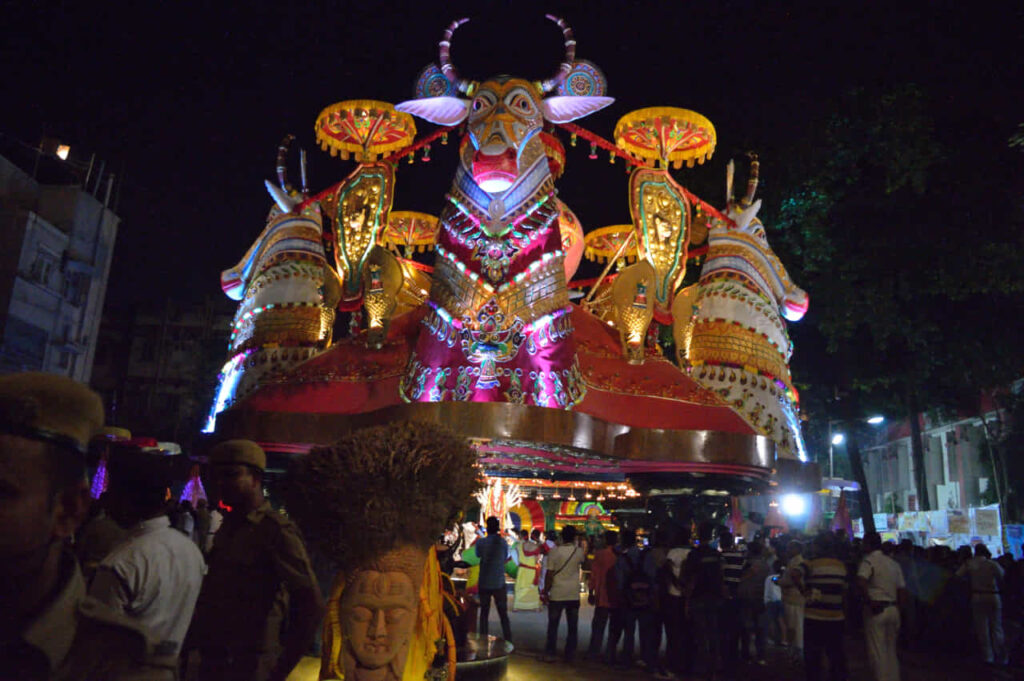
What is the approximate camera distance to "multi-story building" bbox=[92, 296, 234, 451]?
40812 millimetres

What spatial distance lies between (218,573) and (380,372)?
421 centimetres

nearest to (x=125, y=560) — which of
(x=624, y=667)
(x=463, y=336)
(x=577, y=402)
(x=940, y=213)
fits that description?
(x=463, y=336)

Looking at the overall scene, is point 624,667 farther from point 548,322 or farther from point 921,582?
point 921,582

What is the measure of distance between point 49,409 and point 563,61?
6.78 metres

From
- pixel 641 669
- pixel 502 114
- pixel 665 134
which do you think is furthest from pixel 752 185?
pixel 641 669

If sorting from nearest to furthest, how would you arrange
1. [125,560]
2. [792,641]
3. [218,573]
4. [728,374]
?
[125,560] < [218,573] < [728,374] < [792,641]

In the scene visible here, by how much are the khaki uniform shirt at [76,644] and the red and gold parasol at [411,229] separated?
29.6 ft

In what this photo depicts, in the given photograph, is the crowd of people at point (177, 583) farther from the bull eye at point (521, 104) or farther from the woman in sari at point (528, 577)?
the woman in sari at point (528, 577)

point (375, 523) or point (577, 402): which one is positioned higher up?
point (577, 402)

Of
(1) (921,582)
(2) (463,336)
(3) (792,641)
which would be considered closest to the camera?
(2) (463,336)

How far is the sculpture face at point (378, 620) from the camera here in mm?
2480

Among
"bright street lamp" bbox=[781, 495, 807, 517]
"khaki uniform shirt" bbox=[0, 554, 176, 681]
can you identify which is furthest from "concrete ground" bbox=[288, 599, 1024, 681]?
"bright street lamp" bbox=[781, 495, 807, 517]

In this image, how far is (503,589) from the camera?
9.30 metres

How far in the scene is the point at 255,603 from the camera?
3.21 meters
